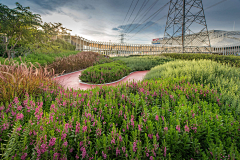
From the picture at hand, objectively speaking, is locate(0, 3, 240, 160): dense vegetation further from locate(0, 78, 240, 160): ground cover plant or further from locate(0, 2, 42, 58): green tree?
locate(0, 2, 42, 58): green tree

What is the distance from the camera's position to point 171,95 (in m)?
3.11

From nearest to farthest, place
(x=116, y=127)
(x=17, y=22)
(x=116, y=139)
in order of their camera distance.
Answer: (x=116, y=139)
(x=116, y=127)
(x=17, y=22)

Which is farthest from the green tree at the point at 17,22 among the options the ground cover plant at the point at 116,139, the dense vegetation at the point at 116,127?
the ground cover plant at the point at 116,139

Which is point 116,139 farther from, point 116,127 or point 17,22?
point 17,22

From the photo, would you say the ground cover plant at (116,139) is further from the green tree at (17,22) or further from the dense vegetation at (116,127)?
the green tree at (17,22)

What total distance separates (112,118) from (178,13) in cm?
2423

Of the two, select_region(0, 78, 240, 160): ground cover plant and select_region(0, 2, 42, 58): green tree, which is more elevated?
select_region(0, 2, 42, 58): green tree

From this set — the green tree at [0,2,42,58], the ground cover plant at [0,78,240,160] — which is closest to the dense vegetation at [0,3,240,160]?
the ground cover plant at [0,78,240,160]

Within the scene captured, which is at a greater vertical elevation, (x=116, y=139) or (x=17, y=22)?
(x=17, y=22)

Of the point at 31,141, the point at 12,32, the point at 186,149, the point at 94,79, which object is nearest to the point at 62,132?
the point at 31,141

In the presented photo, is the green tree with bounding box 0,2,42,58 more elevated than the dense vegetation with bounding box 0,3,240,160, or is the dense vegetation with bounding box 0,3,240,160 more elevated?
the green tree with bounding box 0,2,42,58

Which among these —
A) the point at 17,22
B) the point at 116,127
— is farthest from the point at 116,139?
the point at 17,22

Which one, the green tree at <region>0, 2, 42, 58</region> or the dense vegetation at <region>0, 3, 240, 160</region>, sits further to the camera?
the green tree at <region>0, 2, 42, 58</region>

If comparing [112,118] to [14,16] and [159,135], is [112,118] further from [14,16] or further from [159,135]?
[14,16]
